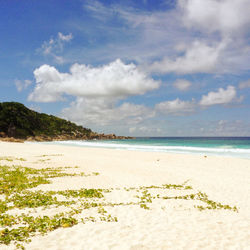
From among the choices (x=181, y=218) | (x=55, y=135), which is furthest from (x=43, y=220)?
(x=55, y=135)

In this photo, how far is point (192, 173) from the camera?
967 inches

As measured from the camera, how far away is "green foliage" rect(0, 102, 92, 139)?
123 meters

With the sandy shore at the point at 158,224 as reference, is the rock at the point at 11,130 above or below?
above

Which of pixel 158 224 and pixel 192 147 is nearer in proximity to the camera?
pixel 158 224

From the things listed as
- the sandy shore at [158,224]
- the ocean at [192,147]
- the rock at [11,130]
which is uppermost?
the rock at [11,130]

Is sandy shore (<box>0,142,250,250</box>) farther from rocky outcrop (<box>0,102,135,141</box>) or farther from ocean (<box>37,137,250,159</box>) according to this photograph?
rocky outcrop (<box>0,102,135,141</box>)

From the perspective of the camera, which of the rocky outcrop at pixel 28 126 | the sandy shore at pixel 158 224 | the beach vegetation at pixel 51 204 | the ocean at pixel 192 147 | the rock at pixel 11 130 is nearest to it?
the sandy shore at pixel 158 224

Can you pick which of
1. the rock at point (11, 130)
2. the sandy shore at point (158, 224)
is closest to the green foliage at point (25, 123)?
the rock at point (11, 130)

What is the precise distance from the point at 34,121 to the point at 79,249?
496ft

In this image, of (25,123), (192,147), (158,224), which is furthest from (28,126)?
(158,224)

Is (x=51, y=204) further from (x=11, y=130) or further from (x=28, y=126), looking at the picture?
(x=28, y=126)

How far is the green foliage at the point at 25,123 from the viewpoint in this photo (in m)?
123

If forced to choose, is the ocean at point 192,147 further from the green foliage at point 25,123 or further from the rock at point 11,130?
the green foliage at point 25,123

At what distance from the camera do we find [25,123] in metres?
136
